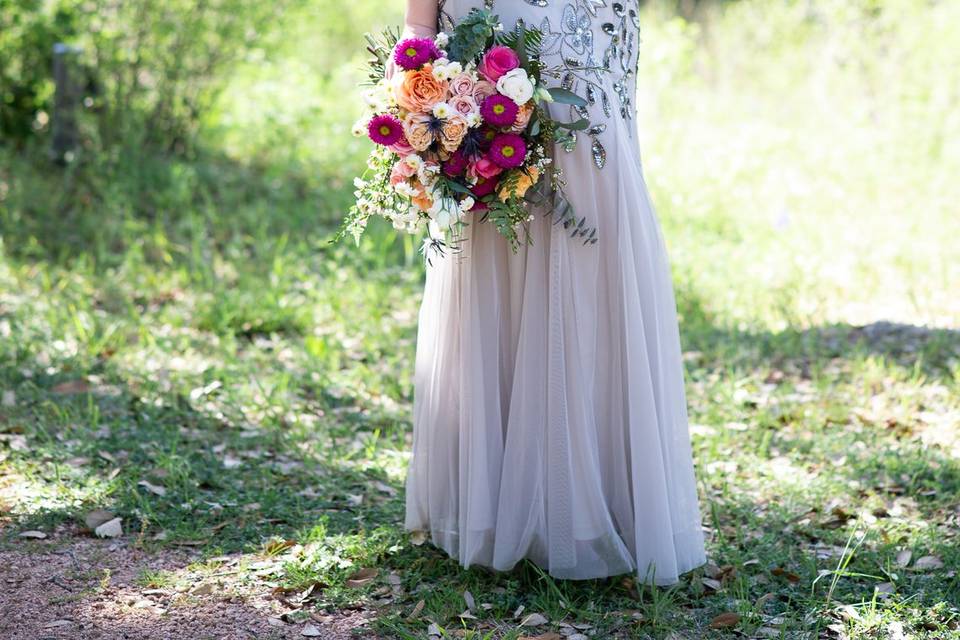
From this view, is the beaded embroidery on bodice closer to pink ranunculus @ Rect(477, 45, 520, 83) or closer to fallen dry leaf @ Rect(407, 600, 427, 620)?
pink ranunculus @ Rect(477, 45, 520, 83)

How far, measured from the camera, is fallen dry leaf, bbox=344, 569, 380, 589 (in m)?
3.08

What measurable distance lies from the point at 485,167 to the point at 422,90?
0.25 meters

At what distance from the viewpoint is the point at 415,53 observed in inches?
104

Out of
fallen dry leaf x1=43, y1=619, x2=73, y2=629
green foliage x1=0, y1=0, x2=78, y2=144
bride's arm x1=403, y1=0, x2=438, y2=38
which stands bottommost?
fallen dry leaf x1=43, y1=619, x2=73, y2=629

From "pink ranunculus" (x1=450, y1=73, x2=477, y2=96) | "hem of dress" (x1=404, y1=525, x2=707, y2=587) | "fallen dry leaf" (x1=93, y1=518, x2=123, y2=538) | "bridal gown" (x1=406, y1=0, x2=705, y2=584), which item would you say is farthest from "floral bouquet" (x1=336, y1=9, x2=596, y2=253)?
"fallen dry leaf" (x1=93, y1=518, x2=123, y2=538)

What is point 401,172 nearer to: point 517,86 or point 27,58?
point 517,86

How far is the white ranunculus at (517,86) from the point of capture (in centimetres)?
261

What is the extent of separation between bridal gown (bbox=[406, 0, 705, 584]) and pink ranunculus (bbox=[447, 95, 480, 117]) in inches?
11.8

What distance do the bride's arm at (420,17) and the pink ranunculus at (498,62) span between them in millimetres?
252

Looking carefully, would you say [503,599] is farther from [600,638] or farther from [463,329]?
[463,329]

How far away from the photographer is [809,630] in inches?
113

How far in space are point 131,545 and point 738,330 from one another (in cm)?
327

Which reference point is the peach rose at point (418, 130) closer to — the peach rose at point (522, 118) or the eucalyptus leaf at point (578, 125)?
the peach rose at point (522, 118)

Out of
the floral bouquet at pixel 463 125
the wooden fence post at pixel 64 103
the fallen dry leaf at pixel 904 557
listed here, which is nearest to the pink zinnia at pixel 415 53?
the floral bouquet at pixel 463 125
